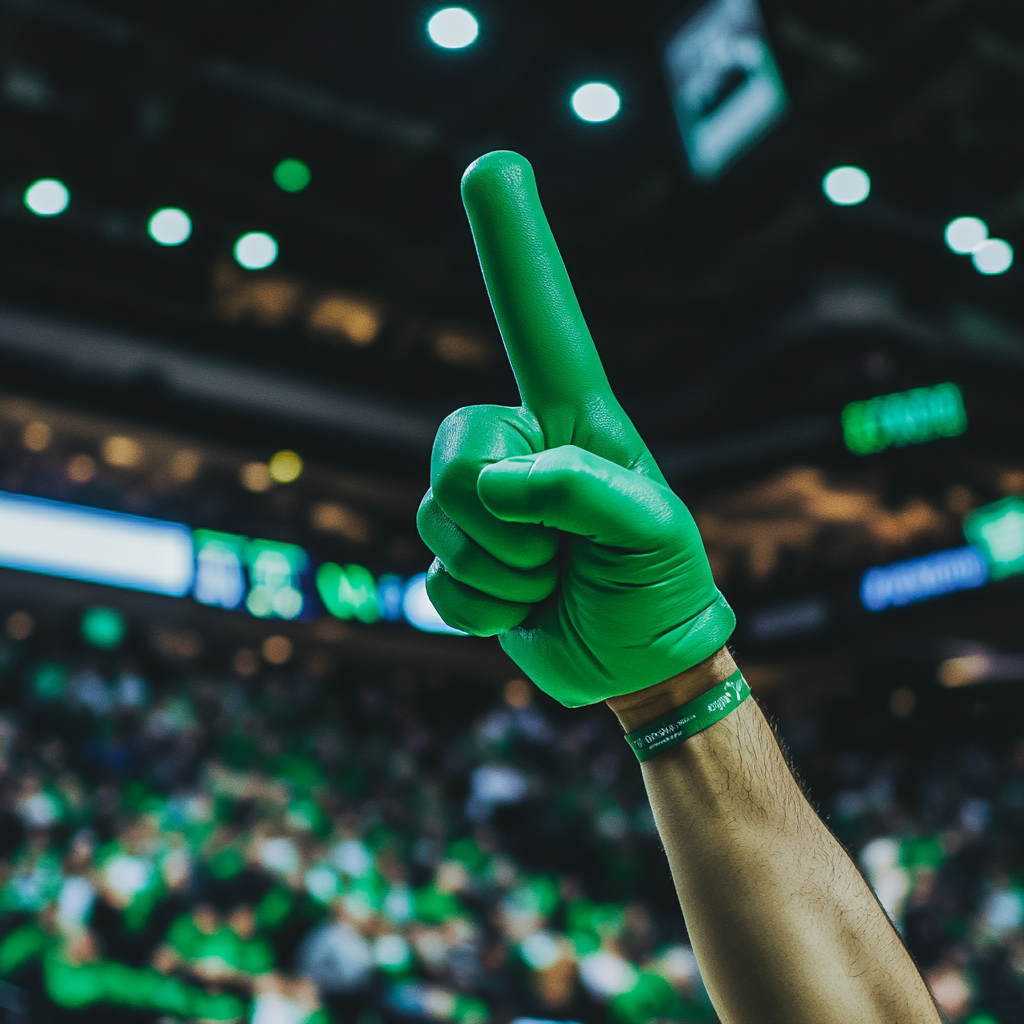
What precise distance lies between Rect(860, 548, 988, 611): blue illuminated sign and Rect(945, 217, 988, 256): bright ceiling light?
379cm

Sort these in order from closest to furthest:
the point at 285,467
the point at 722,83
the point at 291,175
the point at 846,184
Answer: the point at 722,83 < the point at 846,184 < the point at 291,175 < the point at 285,467

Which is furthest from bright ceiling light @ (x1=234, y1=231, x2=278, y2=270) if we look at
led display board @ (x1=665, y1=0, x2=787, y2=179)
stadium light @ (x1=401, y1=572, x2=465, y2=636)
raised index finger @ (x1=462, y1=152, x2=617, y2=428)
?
raised index finger @ (x1=462, y1=152, x2=617, y2=428)

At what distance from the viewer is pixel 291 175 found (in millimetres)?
10328

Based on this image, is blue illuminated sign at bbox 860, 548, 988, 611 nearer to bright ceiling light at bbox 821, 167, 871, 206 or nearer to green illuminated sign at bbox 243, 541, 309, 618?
bright ceiling light at bbox 821, 167, 871, 206

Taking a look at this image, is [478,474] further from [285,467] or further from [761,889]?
[285,467]

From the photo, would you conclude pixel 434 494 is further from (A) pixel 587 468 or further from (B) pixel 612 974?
(B) pixel 612 974

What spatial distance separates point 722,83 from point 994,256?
717cm

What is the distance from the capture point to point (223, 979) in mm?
5895

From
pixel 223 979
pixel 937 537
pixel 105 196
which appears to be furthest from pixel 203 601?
pixel 937 537

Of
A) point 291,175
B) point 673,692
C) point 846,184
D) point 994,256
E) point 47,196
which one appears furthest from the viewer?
point 994,256

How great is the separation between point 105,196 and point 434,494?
1004 centimetres

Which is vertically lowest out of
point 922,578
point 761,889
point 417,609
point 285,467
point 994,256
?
point 761,889

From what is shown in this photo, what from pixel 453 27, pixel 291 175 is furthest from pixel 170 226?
pixel 453 27

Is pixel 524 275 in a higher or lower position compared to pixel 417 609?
lower
